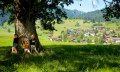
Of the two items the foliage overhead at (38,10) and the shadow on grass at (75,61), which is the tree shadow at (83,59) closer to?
the shadow on grass at (75,61)

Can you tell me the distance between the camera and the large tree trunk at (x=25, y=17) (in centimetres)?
Result: 2312

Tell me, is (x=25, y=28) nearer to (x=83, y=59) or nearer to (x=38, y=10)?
(x=83, y=59)

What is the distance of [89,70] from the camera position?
39.8 ft

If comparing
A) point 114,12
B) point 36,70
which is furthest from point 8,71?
point 114,12

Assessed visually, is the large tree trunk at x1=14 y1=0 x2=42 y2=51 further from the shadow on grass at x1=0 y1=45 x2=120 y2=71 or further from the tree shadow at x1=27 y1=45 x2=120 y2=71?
the shadow on grass at x1=0 y1=45 x2=120 y2=71

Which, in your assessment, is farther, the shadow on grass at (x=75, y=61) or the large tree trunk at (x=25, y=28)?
the large tree trunk at (x=25, y=28)

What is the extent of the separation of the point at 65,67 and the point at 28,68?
1.73m

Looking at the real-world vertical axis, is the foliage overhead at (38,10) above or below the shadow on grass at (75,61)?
above

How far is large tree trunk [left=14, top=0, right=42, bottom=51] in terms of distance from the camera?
23.1 m

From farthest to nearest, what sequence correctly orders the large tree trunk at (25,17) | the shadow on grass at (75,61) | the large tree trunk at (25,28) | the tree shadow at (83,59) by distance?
the large tree trunk at (25,28) < the large tree trunk at (25,17) < the tree shadow at (83,59) < the shadow on grass at (75,61)

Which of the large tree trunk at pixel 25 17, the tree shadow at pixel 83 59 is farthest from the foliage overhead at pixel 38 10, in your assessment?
the tree shadow at pixel 83 59

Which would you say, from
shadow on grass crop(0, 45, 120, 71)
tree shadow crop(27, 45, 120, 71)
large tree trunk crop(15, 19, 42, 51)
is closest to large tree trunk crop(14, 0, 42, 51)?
large tree trunk crop(15, 19, 42, 51)

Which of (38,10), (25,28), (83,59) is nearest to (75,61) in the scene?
(83,59)

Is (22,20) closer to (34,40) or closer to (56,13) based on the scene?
(34,40)
